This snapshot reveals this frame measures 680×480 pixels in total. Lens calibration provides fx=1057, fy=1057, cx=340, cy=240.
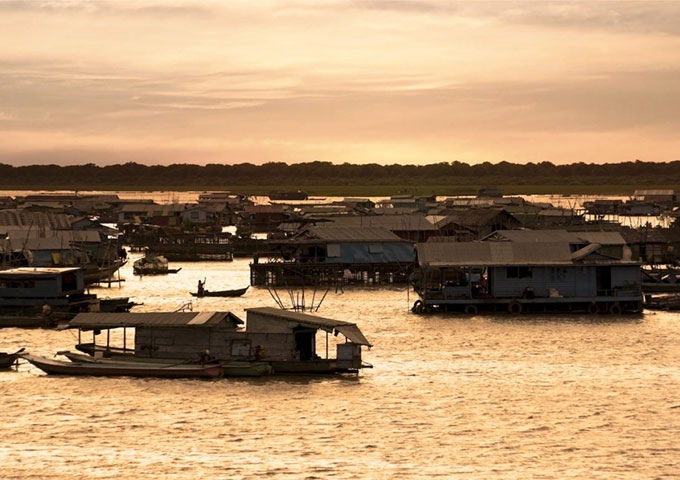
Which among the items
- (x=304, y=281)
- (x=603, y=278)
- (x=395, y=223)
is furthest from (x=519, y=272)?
(x=395, y=223)

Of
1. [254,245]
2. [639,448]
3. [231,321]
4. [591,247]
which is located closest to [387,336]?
[231,321]

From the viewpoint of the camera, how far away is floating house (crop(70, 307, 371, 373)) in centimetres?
3666

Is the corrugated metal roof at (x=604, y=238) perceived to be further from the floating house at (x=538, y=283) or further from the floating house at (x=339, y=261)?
the floating house at (x=339, y=261)

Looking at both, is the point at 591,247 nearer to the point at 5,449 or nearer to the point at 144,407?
the point at 144,407

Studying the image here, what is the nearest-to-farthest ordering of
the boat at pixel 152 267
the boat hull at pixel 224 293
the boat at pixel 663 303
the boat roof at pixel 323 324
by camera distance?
the boat roof at pixel 323 324, the boat at pixel 663 303, the boat hull at pixel 224 293, the boat at pixel 152 267

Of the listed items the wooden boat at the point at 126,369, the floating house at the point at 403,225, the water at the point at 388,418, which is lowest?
the water at the point at 388,418

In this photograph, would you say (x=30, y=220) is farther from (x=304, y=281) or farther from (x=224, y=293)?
(x=224, y=293)

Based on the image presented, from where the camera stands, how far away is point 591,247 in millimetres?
54594

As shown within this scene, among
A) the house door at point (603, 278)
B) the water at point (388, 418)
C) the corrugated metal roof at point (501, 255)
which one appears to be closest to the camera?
the water at point (388, 418)

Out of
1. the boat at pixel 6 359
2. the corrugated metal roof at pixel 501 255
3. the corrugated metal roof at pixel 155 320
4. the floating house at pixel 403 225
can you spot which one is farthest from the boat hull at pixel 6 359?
the floating house at pixel 403 225

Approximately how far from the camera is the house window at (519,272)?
53562mm

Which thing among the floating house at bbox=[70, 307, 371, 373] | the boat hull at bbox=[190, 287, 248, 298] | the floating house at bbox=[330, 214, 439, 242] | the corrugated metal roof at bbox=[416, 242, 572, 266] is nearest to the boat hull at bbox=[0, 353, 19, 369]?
the floating house at bbox=[70, 307, 371, 373]

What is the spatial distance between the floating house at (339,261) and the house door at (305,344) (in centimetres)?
3039

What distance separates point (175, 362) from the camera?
37031mm
